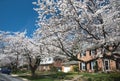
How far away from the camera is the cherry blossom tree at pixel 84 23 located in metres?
13.5

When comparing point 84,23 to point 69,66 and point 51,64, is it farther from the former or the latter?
point 51,64

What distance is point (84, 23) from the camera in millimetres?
13984

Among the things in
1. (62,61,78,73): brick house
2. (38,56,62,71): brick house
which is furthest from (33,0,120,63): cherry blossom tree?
(38,56,62,71): brick house

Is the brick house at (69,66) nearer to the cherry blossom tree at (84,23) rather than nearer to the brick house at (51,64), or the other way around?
the brick house at (51,64)

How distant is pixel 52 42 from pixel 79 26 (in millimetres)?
3059

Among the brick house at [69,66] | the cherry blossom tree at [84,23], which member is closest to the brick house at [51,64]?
the brick house at [69,66]

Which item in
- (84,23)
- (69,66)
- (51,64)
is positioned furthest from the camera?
(51,64)

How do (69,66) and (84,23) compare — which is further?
(69,66)

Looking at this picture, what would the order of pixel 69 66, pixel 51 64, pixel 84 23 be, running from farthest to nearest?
1. pixel 51 64
2. pixel 69 66
3. pixel 84 23

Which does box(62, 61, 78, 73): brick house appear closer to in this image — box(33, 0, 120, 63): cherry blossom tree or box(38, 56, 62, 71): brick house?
box(38, 56, 62, 71): brick house

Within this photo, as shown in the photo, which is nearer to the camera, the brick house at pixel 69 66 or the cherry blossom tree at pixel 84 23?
the cherry blossom tree at pixel 84 23

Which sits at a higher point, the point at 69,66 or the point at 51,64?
the point at 51,64

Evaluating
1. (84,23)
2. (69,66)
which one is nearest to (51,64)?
(69,66)

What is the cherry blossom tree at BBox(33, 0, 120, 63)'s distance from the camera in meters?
13.5
